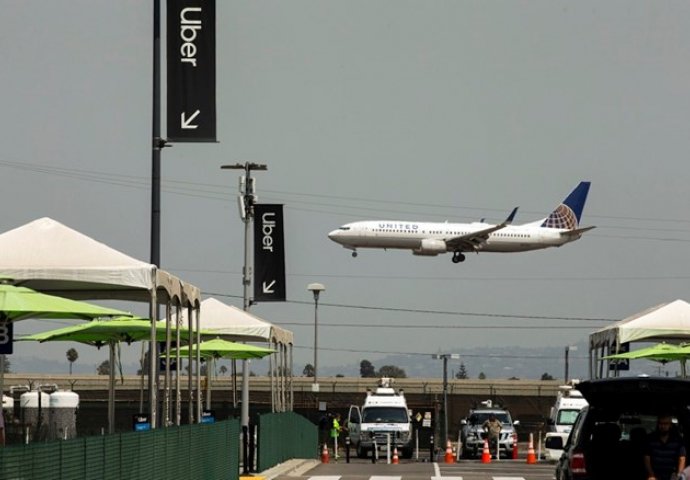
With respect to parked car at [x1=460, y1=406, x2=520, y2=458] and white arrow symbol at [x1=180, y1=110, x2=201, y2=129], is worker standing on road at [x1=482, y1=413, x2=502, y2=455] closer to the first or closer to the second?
parked car at [x1=460, y1=406, x2=520, y2=458]

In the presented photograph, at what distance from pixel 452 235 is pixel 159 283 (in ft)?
259

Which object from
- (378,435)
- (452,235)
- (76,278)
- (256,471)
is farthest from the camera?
(452,235)

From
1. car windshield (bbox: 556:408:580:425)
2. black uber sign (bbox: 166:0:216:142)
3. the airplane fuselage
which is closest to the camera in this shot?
black uber sign (bbox: 166:0:216:142)

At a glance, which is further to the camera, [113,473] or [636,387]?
[113,473]

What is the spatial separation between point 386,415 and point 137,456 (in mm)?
33605

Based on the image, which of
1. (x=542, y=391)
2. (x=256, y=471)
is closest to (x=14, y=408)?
(x=256, y=471)

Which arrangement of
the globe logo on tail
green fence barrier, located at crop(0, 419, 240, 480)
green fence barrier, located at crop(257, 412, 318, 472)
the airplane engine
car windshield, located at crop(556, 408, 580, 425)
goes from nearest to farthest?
green fence barrier, located at crop(0, 419, 240, 480) → green fence barrier, located at crop(257, 412, 318, 472) → car windshield, located at crop(556, 408, 580, 425) → the airplane engine → the globe logo on tail

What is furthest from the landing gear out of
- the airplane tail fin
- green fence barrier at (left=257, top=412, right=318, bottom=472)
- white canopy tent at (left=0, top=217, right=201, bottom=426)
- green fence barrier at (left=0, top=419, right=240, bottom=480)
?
white canopy tent at (left=0, top=217, right=201, bottom=426)

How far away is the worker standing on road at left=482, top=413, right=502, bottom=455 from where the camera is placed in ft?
169

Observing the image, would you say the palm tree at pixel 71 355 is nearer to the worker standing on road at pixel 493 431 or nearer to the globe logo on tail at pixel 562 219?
the globe logo on tail at pixel 562 219

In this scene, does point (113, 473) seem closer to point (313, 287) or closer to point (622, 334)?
point (622, 334)

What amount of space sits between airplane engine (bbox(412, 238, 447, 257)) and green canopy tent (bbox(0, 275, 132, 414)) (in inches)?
3009

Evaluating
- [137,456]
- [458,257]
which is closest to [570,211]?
[458,257]

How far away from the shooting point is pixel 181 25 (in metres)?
25.9
